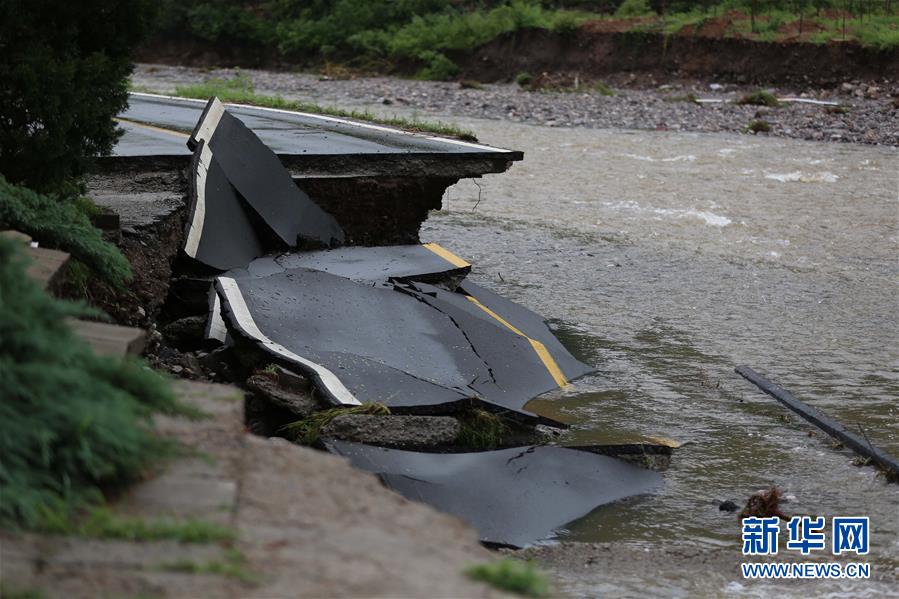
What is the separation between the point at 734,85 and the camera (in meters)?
29.8

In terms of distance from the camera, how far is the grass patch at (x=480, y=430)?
6172 millimetres

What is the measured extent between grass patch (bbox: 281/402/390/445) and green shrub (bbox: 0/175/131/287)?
1080 millimetres

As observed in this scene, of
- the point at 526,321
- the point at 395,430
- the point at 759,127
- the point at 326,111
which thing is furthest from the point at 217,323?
the point at 759,127

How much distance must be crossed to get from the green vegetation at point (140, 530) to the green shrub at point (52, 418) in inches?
1.6

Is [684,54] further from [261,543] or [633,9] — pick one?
[261,543]

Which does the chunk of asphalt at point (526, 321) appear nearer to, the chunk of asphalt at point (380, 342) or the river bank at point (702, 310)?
the river bank at point (702, 310)

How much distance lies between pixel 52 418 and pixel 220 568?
62 cm

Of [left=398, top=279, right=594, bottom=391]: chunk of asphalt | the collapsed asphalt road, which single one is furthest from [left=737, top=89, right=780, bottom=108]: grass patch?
[left=398, top=279, right=594, bottom=391]: chunk of asphalt

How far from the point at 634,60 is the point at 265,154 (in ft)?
82.1

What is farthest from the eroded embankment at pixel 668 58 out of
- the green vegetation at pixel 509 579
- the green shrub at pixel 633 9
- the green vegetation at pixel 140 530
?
the green vegetation at pixel 140 530

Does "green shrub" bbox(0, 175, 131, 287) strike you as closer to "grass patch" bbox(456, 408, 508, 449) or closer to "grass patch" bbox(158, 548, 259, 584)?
"grass patch" bbox(456, 408, 508, 449)

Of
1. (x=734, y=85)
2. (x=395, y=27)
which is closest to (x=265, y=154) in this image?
(x=734, y=85)

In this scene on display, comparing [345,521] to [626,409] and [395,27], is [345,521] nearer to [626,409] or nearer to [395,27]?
[626,409]

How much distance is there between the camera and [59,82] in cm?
623
